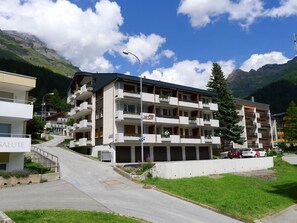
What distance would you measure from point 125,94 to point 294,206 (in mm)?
25696

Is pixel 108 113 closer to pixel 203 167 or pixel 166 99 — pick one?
pixel 166 99

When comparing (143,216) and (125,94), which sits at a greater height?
(125,94)

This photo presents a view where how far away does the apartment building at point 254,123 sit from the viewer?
8106cm

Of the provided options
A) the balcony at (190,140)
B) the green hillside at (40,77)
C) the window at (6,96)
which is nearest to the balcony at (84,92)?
the balcony at (190,140)

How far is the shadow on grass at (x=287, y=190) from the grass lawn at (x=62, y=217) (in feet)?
56.4

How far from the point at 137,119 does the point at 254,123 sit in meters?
51.7

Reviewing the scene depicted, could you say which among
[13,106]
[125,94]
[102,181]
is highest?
[125,94]

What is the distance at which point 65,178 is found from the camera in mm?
25531

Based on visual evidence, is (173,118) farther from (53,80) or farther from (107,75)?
(53,80)

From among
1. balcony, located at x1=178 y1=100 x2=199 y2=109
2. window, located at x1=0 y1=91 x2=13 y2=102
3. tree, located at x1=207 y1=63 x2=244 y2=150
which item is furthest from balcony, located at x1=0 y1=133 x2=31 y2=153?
tree, located at x1=207 y1=63 x2=244 y2=150

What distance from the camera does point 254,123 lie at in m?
84.4

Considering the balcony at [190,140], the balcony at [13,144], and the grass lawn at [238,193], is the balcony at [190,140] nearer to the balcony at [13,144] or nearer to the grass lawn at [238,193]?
the grass lawn at [238,193]

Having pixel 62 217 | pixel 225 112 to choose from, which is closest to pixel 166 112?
pixel 225 112

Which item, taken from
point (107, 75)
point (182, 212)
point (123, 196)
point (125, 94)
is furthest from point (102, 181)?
point (107, 75)
